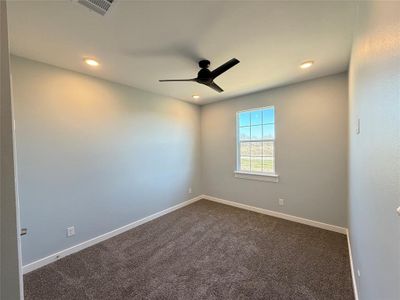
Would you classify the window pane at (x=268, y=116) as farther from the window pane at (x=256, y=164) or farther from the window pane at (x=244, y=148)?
the window pane at (x=256, y=164)

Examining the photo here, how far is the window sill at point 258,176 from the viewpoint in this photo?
3.30 metres

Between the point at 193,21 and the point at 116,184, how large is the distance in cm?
247

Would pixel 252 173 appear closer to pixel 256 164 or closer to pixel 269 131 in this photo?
pixel 256 164

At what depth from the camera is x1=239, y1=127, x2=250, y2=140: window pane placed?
3.75 m

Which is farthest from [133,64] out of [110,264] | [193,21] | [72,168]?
[110,264]

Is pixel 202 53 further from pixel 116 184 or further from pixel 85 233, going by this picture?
pixel 85 233

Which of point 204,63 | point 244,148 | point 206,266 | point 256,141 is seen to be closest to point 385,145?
point 204,63

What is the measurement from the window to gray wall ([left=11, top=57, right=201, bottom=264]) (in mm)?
1554

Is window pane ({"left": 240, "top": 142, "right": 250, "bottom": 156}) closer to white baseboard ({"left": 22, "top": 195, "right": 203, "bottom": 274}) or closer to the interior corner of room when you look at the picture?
the interior corner of room

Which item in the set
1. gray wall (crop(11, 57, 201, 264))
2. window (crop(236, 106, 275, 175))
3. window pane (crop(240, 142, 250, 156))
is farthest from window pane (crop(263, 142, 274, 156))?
gray wall (crop(11, 57, 201, 264))

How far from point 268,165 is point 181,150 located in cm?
187

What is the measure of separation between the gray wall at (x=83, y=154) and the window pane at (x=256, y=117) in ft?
5.67

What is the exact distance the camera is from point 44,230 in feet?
6.93

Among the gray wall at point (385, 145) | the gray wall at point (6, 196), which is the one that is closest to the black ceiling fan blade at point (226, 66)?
the gray wall at point (385, 145)
